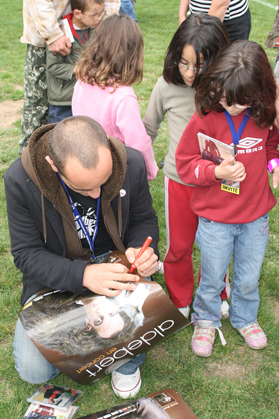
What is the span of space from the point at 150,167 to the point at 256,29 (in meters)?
7.54

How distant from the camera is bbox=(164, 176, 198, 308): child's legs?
2.12 m

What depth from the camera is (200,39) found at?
6.00 feet

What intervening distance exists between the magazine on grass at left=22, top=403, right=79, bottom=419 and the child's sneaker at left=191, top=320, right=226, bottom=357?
0.71 m

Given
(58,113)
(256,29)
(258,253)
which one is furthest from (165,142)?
(256,29)

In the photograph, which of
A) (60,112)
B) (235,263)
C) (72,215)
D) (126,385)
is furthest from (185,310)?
(60,112)

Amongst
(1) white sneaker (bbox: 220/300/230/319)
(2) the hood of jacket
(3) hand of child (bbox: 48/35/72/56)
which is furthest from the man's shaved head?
(3) hand of child (bbox: 48/35/72/56)

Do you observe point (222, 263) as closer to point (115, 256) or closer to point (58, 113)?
point (115, 256)

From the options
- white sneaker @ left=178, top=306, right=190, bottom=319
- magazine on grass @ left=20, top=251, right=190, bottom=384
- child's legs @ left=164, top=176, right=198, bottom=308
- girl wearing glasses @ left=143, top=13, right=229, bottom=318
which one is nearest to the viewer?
magazine on grass @ left=20, top=251, right=190, bottom=384

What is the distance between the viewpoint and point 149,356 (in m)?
2.16

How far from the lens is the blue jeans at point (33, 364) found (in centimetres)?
188

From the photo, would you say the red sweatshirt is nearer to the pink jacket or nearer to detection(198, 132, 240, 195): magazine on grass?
detection(198, 132, 240, 195): magazine on grass

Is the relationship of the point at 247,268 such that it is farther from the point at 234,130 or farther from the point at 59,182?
the point at 59,182

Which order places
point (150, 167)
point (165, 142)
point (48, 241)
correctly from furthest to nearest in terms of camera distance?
point (165, 142), point (150, 167), point (48, 241)

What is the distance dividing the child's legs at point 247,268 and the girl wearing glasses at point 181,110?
25 cm
